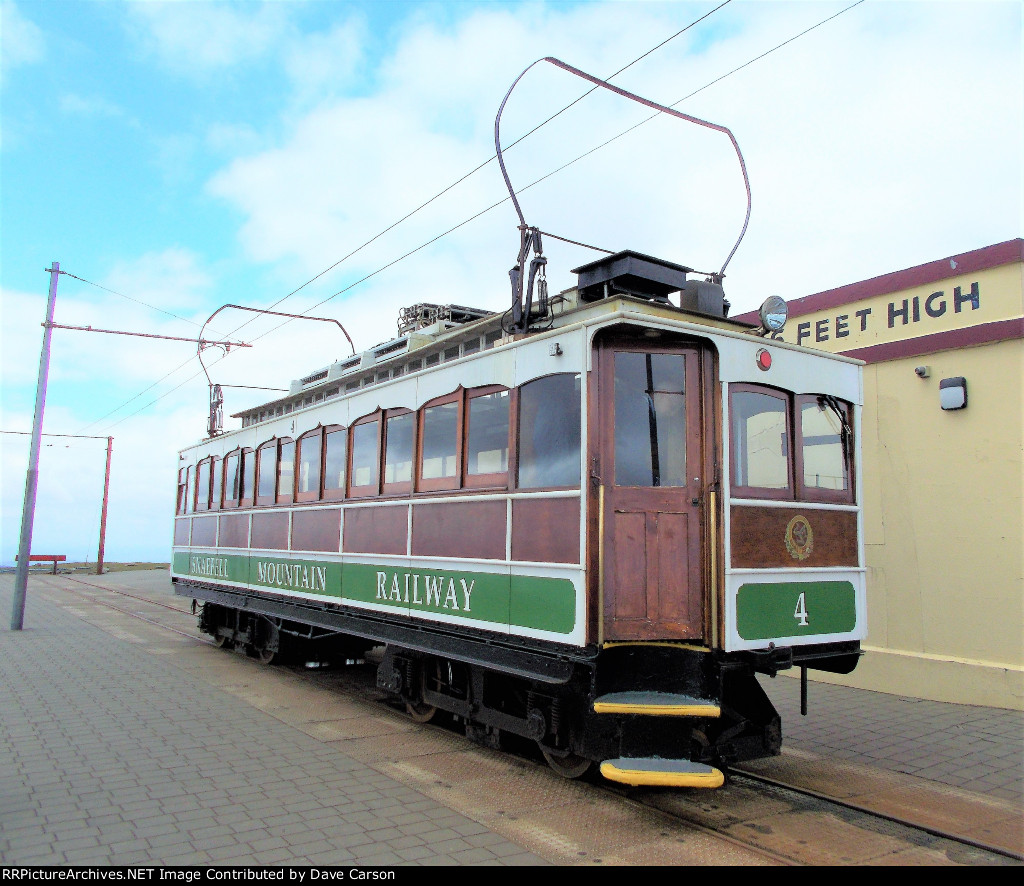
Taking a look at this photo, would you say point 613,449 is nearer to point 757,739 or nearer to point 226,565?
point 757,739

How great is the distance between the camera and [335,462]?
333 inches

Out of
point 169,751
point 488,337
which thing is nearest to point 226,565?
point 169,751

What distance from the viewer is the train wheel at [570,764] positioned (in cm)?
543

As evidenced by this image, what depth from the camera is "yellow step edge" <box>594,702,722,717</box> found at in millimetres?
4695

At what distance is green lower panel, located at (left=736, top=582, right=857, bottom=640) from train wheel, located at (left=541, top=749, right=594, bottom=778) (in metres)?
1.37

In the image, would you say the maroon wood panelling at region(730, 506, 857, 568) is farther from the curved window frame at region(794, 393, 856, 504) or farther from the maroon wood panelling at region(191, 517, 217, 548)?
the maroon wood panelling at region(191, 517, 217, 548)

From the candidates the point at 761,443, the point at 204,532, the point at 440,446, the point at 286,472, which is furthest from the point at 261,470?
the point at 761,443

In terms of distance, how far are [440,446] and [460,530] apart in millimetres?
817

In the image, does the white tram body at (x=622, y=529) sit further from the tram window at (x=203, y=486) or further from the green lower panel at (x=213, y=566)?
the tram window at (x=203, y=486)

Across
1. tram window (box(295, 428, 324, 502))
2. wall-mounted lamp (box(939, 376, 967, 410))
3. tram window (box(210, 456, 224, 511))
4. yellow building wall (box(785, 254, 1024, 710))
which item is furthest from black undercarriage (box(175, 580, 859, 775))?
tram window (box(210, 456, 224, 511))

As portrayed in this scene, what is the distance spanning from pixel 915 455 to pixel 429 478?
206 inches

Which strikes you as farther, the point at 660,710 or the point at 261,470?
the point at 261,470

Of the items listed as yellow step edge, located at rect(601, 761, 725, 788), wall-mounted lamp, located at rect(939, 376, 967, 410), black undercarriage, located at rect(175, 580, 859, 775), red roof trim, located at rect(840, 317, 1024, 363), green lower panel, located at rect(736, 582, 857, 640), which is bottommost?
yellow step edge, located at rect(601, 761, 725, 788)

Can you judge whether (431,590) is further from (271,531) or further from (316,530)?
(271,531)
